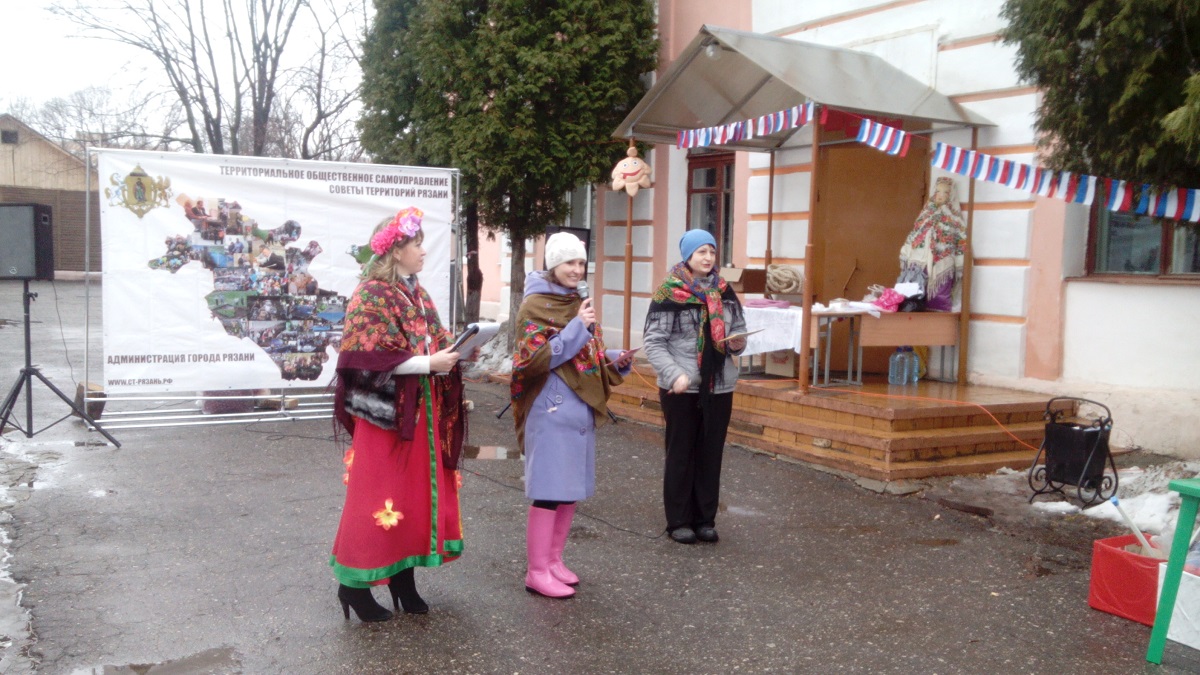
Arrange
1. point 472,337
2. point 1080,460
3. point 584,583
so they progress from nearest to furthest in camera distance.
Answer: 1. point 472,337
2. point 584,583
3. point 1080,460

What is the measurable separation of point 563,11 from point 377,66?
324 cm

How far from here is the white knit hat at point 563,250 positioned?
15.4 feet

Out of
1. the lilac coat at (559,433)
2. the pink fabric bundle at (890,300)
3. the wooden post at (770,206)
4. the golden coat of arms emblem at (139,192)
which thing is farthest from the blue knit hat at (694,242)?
the wooden post at (770,206)

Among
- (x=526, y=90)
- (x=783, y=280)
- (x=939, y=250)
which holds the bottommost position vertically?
(x=783, y=280)

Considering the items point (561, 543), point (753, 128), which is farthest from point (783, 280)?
point (561, 543)

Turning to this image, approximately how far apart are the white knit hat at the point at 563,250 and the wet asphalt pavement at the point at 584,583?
161cm

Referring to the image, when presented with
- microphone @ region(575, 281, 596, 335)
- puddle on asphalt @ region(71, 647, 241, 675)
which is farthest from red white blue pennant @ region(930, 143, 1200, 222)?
puddle on asphalt @ region(71, 647, 241, 675)

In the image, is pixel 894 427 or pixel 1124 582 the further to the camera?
pixel 894 427

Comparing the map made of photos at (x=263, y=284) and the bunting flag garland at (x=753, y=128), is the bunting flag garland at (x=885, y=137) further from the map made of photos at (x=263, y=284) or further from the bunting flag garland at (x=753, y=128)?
the map made of photos at (x=263, y=284)

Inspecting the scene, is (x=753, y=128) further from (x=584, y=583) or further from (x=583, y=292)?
(x=584, y=583)

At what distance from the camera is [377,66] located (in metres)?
13.6

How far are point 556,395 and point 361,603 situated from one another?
1265 mm

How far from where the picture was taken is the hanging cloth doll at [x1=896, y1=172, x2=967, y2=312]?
355 inches

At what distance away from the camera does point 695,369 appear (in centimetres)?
570
